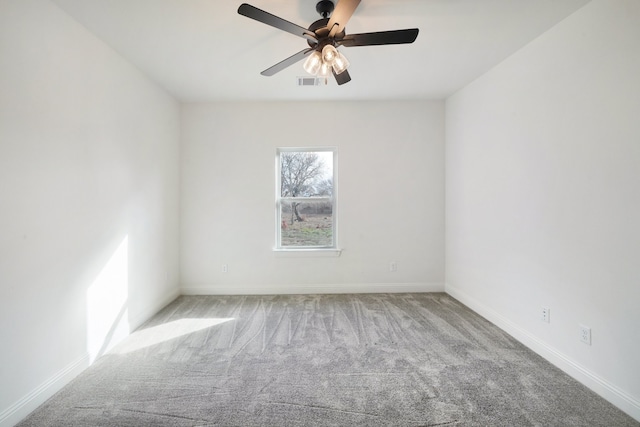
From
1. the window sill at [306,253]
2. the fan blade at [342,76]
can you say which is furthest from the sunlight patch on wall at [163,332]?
the fan blade at [342,76]

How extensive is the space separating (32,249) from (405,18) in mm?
2937

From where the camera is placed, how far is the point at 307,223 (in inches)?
155

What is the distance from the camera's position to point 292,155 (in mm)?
3918

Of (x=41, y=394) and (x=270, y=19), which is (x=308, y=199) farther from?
(x=41, y=394)

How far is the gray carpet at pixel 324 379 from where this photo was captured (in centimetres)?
163

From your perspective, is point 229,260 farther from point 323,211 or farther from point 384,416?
point 384,416

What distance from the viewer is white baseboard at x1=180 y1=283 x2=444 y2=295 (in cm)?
378

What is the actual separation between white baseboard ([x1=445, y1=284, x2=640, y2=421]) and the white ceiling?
8.22 ft

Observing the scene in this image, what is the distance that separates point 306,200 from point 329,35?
92.9 inches

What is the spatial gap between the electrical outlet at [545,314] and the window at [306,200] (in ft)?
7.63

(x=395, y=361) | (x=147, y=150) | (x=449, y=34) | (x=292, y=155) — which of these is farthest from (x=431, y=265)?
(x=147, y=150)

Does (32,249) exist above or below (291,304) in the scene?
above

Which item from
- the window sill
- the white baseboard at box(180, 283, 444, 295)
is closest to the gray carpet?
the white baseboard at box(180, 283, 444, 295)

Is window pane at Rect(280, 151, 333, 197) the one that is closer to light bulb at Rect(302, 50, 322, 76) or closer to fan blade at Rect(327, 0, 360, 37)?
light bulb at Rect(302, 50, 322, 76)
